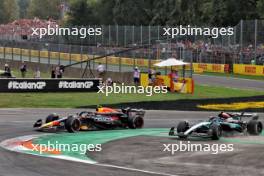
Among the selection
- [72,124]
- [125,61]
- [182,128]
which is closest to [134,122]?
[72,124]

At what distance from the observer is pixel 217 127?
18234 mm

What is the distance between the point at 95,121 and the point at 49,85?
14.8m

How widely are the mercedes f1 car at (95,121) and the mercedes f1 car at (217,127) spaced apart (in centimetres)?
268

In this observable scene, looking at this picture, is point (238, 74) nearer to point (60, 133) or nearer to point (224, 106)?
point (224, 106)

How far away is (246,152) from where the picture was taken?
605 inches

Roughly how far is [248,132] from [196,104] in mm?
9700

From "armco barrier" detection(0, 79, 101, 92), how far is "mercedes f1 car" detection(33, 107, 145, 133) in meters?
13.0

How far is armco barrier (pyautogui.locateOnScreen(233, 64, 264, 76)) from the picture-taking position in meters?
48.5

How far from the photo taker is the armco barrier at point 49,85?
33.7m

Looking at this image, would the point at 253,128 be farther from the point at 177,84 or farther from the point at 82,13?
the point at 82,13

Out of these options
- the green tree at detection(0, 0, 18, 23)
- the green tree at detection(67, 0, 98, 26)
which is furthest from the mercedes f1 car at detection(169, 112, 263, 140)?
the green tree at detection(0, 0, 18, 23)

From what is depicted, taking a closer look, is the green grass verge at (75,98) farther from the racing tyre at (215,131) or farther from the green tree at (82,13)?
the green tree at (82,13)

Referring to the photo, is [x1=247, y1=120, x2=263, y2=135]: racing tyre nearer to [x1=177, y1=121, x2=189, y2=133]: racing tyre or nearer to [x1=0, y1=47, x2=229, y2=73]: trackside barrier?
[x1=177, y1=121, x2=189, y2=133]: racing tyre

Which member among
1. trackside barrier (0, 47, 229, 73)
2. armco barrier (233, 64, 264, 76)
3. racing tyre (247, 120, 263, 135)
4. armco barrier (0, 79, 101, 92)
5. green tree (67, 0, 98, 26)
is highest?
green tree (67, 0, 98, 26)
